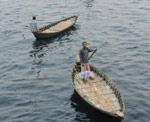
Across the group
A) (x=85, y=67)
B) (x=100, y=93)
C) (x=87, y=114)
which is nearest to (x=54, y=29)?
(x=85, y=67)

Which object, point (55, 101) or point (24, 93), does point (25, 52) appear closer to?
point (24, 93)

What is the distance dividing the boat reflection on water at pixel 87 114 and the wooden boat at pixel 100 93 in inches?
35.8

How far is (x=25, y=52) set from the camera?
3269cm

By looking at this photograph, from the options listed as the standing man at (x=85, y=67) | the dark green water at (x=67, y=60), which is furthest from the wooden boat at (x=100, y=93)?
the dark green water at (x=67, y=60)

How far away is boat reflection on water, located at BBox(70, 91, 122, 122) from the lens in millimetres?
19891

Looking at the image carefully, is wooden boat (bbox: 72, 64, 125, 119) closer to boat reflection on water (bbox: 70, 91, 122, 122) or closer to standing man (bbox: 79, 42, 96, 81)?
standing man (bbox: 79, 42, 96, 81)

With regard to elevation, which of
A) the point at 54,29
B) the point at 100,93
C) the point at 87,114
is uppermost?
the point at 54,29

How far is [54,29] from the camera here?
122ft

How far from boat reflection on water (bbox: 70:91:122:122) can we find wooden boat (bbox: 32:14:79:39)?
14.6 meters

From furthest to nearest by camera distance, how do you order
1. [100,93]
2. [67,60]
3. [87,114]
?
[67,60] < [100,93] < [87,114]

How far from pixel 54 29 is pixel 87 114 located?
19.0m

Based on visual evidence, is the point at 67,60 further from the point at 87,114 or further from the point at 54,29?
the point at 87,114

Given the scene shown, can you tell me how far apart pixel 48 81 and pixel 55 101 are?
3.66 metres

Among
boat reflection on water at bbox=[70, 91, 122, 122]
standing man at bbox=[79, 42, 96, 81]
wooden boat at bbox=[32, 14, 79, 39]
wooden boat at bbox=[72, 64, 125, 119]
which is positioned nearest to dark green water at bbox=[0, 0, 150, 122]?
boat reflection on water at bbox=[70, 91, 122, 122]
